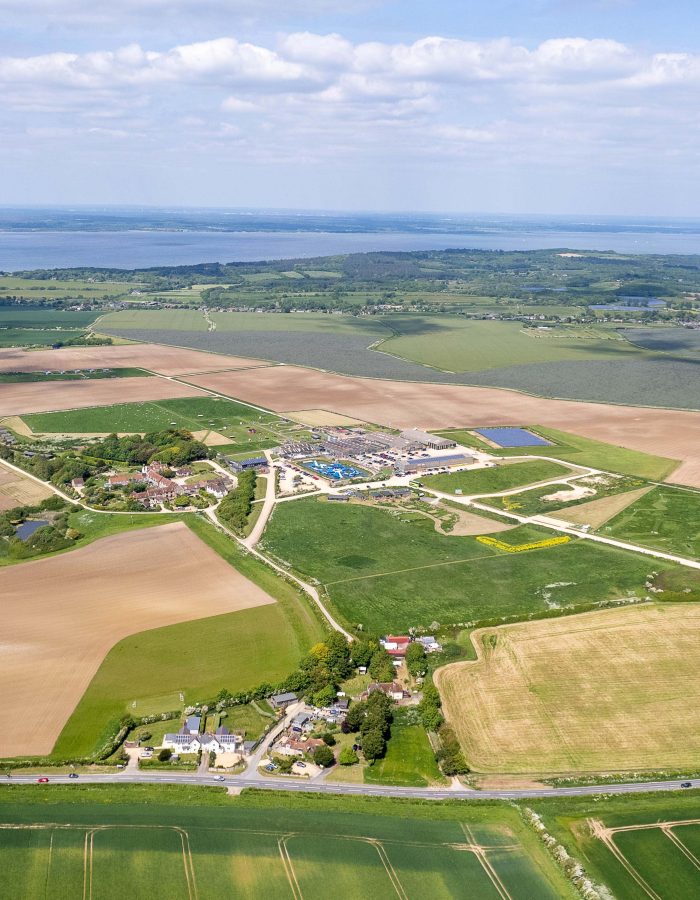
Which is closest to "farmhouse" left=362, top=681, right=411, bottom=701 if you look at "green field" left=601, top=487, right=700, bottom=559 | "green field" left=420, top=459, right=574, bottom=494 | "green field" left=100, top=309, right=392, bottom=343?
"green field" left=601, top=487, right=700, bottom=559

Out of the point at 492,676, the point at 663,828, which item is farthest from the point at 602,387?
the point at 663,828

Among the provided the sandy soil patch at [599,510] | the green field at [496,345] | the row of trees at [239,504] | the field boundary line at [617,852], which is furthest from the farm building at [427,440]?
the field boundary line at [617,852]

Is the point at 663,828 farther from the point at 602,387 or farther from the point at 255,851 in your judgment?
the point at 602,387

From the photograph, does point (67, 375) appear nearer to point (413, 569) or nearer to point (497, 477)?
point (497, 477)

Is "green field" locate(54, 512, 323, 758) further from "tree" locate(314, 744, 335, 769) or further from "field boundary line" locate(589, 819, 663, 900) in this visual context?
"field boundary line" locate(589, 819, 663, 900)

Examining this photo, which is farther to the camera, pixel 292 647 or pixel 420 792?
pixel 292 647

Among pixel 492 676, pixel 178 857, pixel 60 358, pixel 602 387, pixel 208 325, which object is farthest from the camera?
pixel 208 325

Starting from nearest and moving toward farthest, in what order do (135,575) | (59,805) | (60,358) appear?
(59,805), (135,575), (60,358)

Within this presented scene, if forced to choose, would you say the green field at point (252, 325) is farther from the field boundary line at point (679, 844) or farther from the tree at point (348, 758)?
the field boundary line at point (679, 844)
